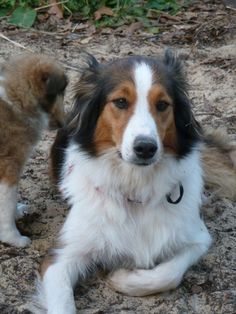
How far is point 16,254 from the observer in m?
4.24

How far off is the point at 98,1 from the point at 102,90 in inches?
166

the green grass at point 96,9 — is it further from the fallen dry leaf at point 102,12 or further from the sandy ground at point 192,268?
the sandy ground at point 192,268

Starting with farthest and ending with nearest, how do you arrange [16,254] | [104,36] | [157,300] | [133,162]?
1. [104,36]
2. [16,254]
3. [157,300]
4. [133,162]

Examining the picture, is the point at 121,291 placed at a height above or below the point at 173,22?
below

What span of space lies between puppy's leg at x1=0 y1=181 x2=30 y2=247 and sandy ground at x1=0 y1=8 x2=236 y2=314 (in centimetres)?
6

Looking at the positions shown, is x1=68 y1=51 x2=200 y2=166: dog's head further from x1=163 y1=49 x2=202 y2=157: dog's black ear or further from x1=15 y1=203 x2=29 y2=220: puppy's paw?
x1=15 y1=203 x2=29 y2=220: puppy's paw

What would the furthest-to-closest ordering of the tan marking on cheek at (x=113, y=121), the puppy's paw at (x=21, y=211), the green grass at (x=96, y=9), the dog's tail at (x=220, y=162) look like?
the green grass at (x=96, y=9)
the dog's tail at (x=220, y=162)
the puppy's paw at (x=21, y=211)
the tan marking on cheek at (x=113, y=121)

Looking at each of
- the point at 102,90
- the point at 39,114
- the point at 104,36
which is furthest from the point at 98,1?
the point at 102,90

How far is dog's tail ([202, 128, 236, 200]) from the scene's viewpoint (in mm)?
4902

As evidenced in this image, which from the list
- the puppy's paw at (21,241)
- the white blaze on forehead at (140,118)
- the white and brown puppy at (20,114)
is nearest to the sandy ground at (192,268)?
the puppy's paw at (21,241)

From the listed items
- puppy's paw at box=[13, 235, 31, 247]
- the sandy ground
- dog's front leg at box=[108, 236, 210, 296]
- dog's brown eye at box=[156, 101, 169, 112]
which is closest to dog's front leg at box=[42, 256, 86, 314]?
the sandy ground

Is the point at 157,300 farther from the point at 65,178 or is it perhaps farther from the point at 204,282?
the point at 65,178

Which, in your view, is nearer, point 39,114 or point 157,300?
point 157,300

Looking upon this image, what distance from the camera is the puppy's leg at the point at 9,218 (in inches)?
166
